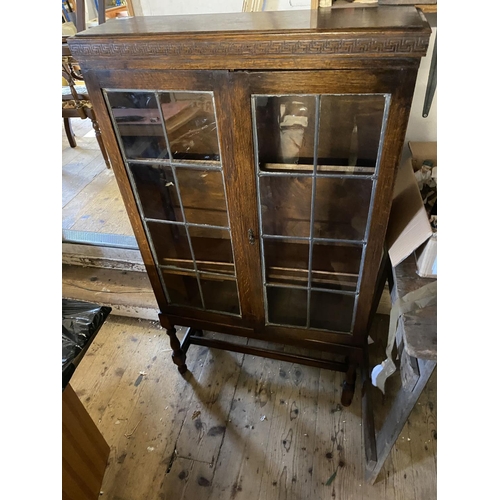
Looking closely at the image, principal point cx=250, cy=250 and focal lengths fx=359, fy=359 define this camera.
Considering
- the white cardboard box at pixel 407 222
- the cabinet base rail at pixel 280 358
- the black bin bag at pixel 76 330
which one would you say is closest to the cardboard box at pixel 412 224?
the white cardboard box at pixel 407 222

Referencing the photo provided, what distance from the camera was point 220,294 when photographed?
50.1 inches

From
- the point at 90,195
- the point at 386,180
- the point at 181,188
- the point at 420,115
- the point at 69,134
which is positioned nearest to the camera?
the point at 386,180

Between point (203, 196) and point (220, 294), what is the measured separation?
394mm

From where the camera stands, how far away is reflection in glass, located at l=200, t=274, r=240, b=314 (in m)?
1.24

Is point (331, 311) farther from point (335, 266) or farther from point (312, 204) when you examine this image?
point (312, 204)

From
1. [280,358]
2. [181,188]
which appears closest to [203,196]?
[181,188]

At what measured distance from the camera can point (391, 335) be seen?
1.08 meters

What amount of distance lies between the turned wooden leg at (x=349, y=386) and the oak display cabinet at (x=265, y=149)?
14mm

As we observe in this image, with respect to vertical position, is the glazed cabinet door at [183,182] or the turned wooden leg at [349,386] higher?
the glazed cabinet door at [183,182]

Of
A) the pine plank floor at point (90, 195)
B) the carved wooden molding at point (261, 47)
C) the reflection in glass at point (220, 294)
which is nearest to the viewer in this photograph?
the carved wooden molding at point (261, 47)

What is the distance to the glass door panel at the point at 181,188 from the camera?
0.89 metres

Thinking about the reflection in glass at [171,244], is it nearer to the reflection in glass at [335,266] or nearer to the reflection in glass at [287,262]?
the reflection in glass at [287,262]

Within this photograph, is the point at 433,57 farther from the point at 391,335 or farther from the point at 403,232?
the point at 391,335
